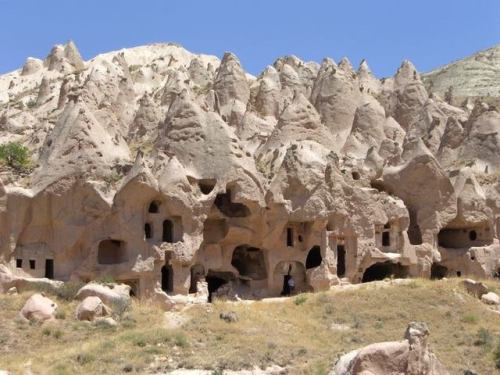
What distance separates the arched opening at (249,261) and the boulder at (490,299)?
9632 mm

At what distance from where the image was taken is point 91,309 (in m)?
26.5

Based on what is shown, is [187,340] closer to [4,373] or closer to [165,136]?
[4,373]

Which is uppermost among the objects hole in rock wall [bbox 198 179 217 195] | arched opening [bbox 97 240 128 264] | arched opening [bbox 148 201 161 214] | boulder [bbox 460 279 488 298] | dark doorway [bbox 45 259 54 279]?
hole in rock wall [bbox 198 179 217 195]

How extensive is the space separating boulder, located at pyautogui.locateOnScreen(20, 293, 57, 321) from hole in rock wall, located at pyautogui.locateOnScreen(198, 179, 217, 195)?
29.7 feet

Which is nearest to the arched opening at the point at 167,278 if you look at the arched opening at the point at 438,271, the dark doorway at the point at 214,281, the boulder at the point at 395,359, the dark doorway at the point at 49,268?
the dark doorway at the point at 214,281

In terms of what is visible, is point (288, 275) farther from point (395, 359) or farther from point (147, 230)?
point (395, 359)

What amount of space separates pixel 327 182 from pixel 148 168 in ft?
25.4

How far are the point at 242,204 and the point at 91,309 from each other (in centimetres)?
1011

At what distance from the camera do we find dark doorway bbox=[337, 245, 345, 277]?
35.1m

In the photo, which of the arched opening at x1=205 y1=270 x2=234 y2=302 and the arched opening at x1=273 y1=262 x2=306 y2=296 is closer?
the arched opening at x1=273 y1=262 x2=306 y2=296

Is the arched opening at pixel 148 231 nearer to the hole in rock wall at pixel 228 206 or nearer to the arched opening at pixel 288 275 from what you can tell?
the hole in rock wall at pixel 228 206

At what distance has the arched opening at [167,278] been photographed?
32312 mm

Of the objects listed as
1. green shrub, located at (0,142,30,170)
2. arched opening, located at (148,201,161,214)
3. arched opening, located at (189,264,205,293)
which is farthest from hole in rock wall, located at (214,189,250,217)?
green shrub, located at (0,142,30,170)

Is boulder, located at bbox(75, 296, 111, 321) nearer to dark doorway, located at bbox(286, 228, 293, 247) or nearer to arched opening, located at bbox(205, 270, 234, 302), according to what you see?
arched opening, located at bbox(205, 270, 234, 302)
